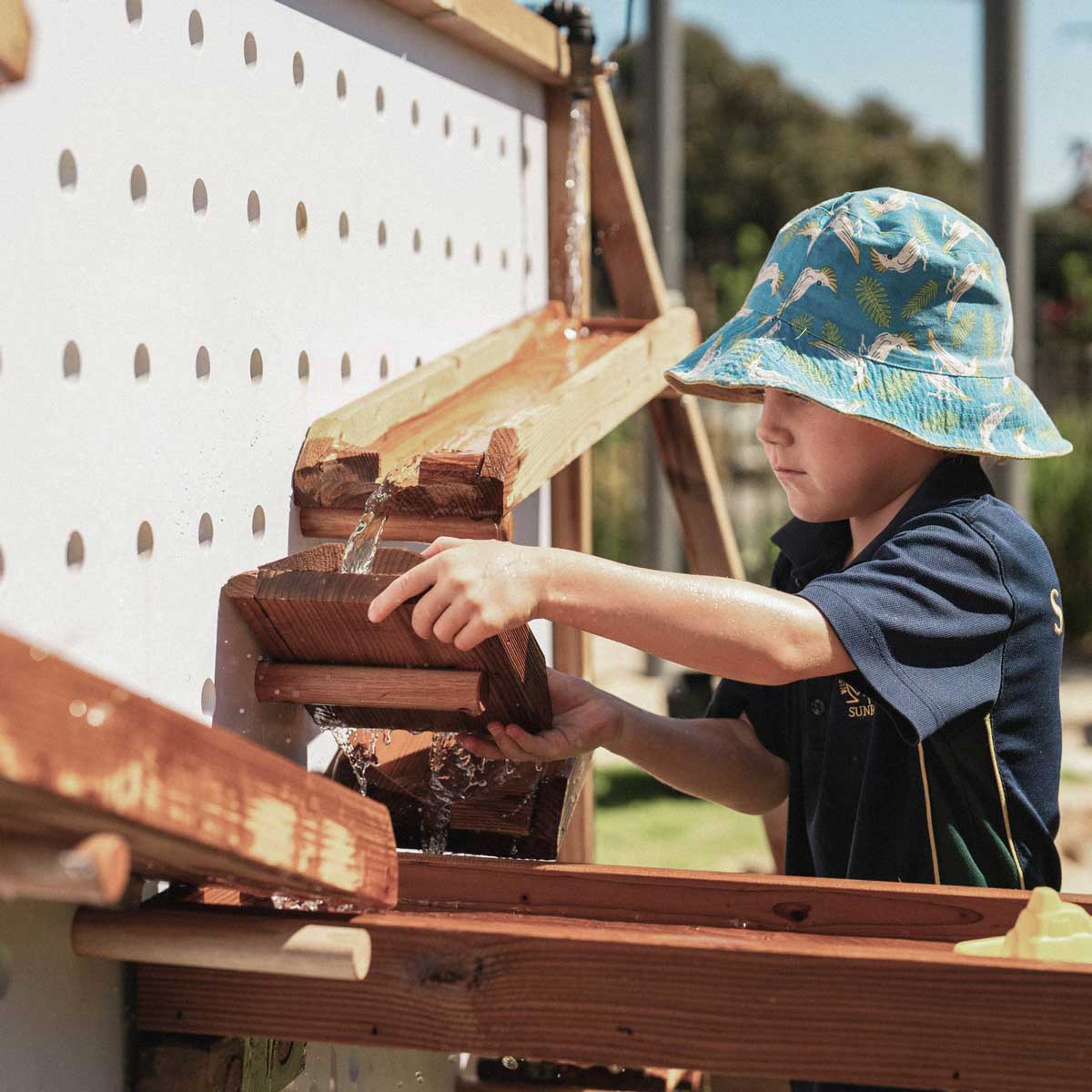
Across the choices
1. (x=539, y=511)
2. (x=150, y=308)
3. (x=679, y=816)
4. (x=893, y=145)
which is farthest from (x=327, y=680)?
(x=893, y=145)

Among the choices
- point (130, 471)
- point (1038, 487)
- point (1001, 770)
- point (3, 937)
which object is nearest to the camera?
point (3, 937)

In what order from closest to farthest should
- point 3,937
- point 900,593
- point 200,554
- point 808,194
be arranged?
point 3,937 → point 200,554 → point 900,593 → point 808,194

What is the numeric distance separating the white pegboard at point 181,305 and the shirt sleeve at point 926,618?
0.52 meters

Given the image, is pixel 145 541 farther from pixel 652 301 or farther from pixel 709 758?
pixel 652 301

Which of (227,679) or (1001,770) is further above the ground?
(227,679)

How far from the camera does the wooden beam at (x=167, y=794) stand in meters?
0.59

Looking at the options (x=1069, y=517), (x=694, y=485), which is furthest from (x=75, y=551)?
(x=1069, y=517)

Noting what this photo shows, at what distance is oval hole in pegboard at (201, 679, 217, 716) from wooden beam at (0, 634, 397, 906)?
0.28m

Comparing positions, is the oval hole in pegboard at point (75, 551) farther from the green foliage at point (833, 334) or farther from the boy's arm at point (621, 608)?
the green foliage at point (833, 334)

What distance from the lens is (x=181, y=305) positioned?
115 centimetres

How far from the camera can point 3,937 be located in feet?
3.08

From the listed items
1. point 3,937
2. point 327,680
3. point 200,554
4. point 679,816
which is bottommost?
point 679,816

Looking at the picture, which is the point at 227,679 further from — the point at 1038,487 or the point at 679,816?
the point at 1038,487

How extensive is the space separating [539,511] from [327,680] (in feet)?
3.29
